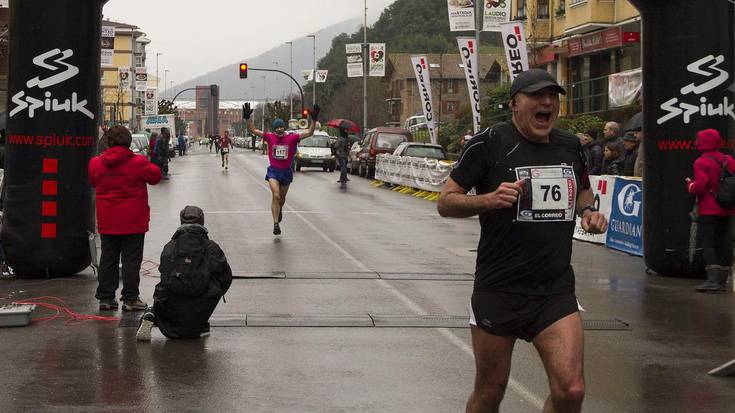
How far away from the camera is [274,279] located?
43.0ft

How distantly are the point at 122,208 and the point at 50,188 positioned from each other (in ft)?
8.95

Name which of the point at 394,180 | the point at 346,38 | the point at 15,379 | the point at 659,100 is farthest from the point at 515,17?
the point at 346,38

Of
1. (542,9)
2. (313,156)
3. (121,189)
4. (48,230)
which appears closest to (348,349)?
(121,189)

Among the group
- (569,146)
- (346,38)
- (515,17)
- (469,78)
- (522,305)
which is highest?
(346,38)

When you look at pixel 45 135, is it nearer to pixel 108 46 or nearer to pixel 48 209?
pixel 48 209

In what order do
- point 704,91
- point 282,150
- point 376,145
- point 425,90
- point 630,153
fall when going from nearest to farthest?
point 704,91 → point 630,153 → point 282,150 → point 425,90 → point 376,145

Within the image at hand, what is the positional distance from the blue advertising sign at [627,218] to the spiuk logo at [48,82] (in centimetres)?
810

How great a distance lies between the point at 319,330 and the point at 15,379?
2.88 metres

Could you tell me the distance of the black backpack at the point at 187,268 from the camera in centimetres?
903

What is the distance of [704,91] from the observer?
13602mm

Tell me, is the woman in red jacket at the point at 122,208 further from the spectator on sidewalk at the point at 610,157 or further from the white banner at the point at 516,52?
the white banner at the point at 516,52

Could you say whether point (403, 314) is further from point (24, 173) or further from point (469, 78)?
point (469, 78)

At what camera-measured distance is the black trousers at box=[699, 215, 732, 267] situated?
41.3 ft

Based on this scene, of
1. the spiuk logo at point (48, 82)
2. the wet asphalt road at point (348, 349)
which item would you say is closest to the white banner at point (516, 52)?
the wet asphalt road at point (348, 349)
